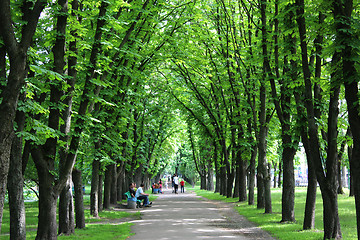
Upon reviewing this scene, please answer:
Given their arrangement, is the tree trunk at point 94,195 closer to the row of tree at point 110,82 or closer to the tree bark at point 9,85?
the row of tree at point 110,82

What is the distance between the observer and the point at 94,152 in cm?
1662

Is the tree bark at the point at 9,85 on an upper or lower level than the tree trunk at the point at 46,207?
upper

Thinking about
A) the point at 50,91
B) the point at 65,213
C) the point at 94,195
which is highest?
the point at 50,91

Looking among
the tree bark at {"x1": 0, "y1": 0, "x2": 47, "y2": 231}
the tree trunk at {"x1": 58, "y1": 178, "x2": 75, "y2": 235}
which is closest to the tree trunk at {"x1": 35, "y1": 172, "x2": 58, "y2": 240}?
the tree trunk at {"x1": 58, "y1": 178, "x2": 75, "y2": 235}

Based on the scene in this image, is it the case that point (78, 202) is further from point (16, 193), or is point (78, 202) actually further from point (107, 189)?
point (107, 189)

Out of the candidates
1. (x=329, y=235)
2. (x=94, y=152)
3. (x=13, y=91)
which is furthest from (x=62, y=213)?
(x=329, y=235)

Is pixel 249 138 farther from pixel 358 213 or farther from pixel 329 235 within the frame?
pixel 358 213

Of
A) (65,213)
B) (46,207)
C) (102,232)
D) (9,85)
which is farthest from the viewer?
(102,232)

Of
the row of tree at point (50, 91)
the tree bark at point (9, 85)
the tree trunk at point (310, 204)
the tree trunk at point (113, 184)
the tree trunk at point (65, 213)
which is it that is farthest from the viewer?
the tree trunk at point (113, 184)

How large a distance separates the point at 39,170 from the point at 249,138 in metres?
15.9

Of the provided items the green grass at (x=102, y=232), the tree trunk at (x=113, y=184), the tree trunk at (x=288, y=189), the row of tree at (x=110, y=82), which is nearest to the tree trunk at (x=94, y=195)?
the row of tree at (x=110, y=82)

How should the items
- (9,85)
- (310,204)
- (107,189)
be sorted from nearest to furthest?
1. (9,85)
2. (310,204)
3. (107,189)

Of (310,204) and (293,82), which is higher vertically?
(293,82)

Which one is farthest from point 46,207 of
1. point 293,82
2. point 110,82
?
point 293,82
